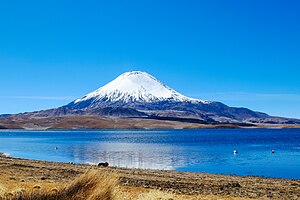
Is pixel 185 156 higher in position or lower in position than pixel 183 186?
lower

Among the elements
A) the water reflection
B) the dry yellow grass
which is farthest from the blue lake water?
the dry yellow grass

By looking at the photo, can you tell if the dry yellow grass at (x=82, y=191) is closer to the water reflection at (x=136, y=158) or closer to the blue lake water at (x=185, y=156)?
the blue lake water at (x=185, y=156)

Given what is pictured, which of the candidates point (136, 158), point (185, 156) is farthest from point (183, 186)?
point (185, 156)

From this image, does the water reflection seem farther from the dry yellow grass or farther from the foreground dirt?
the dry yellow grass

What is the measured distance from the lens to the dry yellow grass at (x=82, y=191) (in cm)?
700

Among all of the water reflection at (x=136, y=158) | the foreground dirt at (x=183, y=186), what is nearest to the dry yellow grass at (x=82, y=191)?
the foreground dirt at (x=183, y=186)

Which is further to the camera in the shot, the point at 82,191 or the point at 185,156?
the point at 185,156

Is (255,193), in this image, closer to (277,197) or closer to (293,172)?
(277,197)

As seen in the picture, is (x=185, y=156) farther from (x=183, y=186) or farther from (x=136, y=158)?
(x=183, y=186)

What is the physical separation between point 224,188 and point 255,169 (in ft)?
69.9

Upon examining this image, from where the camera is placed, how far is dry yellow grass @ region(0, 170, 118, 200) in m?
7.00

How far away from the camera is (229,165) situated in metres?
43.6

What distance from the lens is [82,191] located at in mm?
7320

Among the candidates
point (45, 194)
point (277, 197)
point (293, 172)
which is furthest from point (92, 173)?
point (293, 172)
